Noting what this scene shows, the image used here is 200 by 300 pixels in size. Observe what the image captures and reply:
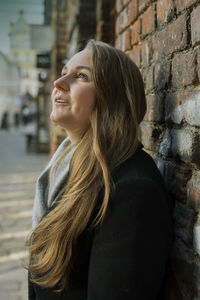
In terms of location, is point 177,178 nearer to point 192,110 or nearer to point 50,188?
point 192,110

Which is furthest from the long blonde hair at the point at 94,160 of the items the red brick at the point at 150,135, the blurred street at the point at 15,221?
the blurred street at the point at 15,221

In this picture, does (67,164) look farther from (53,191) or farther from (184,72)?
(184,72)

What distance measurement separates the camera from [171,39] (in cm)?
147

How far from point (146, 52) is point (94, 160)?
73 centimetres

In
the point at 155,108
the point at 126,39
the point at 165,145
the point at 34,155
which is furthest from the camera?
the point at 34,155

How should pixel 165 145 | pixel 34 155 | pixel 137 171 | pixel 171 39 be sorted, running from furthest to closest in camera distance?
pixel 34 155 → pixel 165 145 → pixel 171 39 → pixel 137 171

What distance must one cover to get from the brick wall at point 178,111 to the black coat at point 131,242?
126 mm

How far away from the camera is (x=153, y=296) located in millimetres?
1244

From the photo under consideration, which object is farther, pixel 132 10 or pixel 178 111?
pixel 132 10

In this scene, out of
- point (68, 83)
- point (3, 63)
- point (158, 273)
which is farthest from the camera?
point (3, 63)

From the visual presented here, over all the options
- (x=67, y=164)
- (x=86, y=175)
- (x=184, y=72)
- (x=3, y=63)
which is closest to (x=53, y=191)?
(x=67, y=164)

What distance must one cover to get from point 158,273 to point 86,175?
417mm

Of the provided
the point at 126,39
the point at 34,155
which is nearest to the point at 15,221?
the point at 126,39

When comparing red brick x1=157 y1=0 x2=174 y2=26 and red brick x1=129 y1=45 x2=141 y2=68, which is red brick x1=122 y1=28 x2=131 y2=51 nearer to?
red brick x1=129 y1=45 x2=141 y2=68
